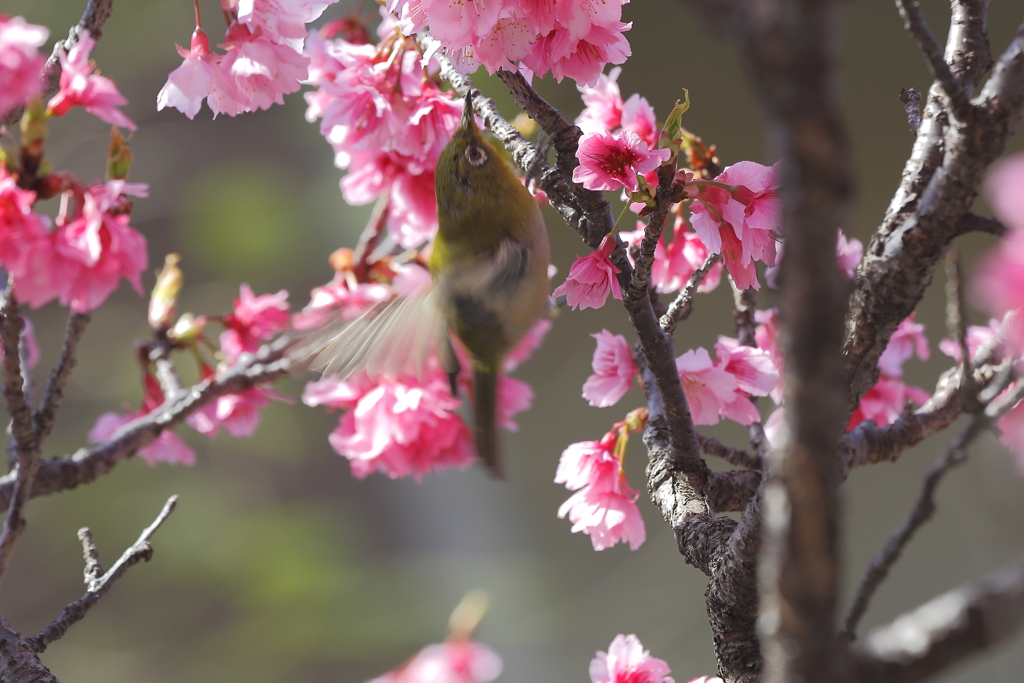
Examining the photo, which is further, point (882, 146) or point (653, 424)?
point (882, 146)

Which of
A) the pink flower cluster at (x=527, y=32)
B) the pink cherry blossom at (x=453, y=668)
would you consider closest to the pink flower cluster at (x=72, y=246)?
the pink flower cluster at (x=527, y=32)

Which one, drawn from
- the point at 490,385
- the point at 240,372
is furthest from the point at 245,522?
the point at 490,385

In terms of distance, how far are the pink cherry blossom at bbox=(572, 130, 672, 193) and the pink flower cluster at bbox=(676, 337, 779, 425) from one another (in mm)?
168

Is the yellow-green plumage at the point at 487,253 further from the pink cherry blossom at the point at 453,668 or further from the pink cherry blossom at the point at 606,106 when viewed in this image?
the pink cherry blossom at the point at 453,668

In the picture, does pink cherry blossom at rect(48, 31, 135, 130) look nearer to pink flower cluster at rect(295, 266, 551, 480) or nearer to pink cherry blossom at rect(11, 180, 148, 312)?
pink cherry blossom at rect(11, 180, 148, 312)

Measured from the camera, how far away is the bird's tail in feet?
2.27

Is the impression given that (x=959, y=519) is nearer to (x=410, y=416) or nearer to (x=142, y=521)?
(x=410, y=416)

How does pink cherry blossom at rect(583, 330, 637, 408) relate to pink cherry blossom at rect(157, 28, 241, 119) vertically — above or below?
below

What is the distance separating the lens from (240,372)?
809mm

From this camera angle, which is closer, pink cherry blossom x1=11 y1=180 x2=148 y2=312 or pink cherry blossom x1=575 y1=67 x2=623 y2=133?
pink cherry blossom x1=11 y1=180 x2=148 y2=312

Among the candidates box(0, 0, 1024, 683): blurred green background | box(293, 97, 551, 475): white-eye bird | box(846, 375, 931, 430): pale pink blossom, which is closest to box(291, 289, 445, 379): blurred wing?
box(293, 97, 551, 475): white-eye bird

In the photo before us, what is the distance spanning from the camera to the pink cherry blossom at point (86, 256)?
46cm

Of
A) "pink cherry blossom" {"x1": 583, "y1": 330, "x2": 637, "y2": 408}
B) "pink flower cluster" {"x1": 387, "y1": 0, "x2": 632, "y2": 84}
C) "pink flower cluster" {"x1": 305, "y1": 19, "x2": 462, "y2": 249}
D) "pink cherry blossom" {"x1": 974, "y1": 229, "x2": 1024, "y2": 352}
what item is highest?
"pink flower cluster" {"x1": 305, "y1": 19, "x2": 462, "y2": 249}

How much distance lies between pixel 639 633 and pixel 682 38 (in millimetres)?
1442
